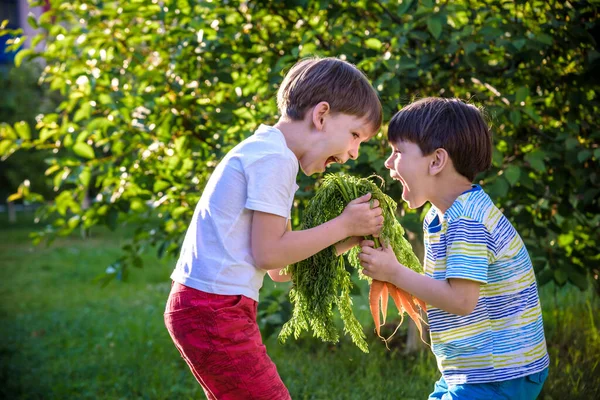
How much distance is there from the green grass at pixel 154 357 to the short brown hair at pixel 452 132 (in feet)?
5.50

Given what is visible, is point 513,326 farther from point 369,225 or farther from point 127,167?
point 127,167

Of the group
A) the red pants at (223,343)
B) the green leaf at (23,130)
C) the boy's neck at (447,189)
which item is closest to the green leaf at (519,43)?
the boy's neck at (447,189)

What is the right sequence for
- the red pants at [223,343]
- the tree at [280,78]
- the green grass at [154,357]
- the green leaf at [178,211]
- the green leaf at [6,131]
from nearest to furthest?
1. the red pants at [223,343]
2. the tree at [280,78]
3. the green grass at [154,357]
4. the green leaf at [178,211]
5. the green leaf at [6,131]

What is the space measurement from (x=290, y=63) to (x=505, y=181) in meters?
1.23

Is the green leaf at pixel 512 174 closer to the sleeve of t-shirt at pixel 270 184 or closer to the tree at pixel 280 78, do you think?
the tree at pixel 280 78

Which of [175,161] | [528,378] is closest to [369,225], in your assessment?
[528,378]

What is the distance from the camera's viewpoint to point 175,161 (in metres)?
3.71

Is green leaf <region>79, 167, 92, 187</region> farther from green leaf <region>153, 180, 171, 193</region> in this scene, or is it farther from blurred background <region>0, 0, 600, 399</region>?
green leaf <region>153, 180, 171, 193</region>

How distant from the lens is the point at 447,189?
2.08m

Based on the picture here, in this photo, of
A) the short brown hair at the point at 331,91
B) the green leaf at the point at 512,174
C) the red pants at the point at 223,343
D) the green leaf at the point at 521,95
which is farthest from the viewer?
the green leaf at the point at 521,95

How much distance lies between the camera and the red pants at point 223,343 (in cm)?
199

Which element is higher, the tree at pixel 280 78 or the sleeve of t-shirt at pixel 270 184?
the sleeve of t-shirt at pixel 270 184

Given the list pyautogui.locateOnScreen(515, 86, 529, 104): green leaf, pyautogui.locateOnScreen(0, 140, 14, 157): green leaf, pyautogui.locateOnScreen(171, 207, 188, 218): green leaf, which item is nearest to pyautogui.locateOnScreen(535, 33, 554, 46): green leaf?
pyautogui.locateOnScreen(515, 86, 529, 104): green leaf

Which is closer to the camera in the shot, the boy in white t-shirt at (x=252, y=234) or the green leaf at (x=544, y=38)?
the boy in white t-shirt at (x=252, y=234)
